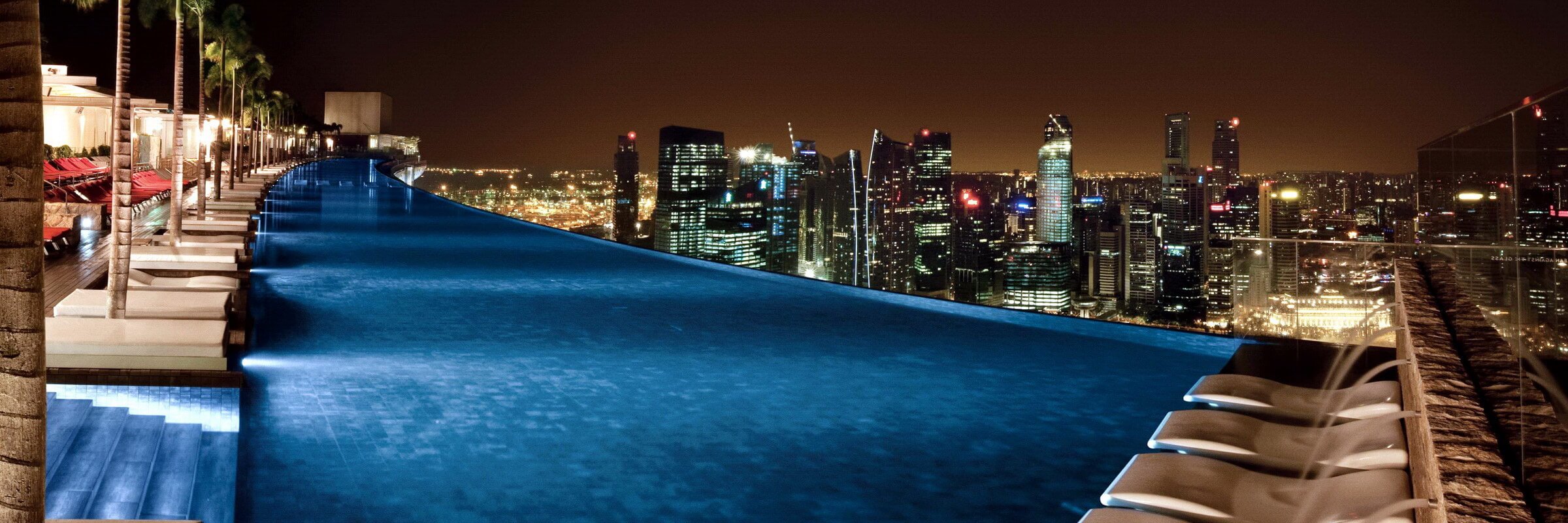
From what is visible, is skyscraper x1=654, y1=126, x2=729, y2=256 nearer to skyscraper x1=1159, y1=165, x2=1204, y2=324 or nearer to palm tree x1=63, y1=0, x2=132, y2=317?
skyscraper x1=1159, y1=165, x2=1204, y2=324

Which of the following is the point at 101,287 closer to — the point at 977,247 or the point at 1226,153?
the point at 977,247

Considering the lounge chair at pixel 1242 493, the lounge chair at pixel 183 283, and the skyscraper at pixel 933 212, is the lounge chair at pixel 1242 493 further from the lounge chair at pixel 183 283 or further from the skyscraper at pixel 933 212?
the skyscraper at pixel 933 212

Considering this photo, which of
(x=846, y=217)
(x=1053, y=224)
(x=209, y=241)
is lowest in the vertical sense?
(x=209, y=241)

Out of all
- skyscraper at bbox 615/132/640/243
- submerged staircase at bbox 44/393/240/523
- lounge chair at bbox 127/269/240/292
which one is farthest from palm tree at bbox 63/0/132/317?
skyscraper at bbox 615/132/640/243

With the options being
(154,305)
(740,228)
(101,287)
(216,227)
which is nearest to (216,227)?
(216,227)

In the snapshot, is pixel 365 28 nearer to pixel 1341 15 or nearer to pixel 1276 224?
pixel 1341 15

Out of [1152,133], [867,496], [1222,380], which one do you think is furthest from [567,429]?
[1152,133]
